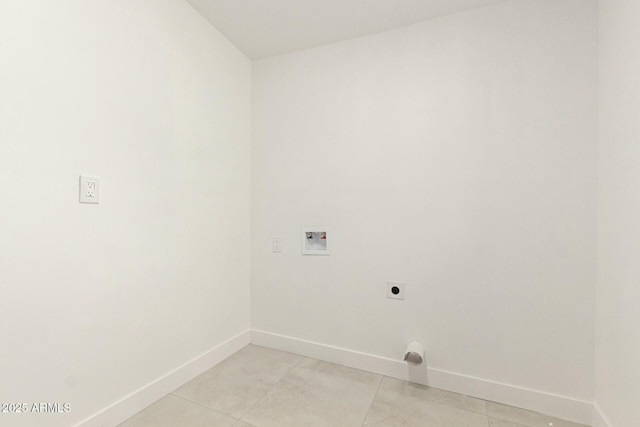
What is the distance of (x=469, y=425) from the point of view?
134cm

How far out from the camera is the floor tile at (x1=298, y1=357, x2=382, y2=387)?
1737 millimetres

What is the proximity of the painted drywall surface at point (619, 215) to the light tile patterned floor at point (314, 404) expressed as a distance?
1.32 feet

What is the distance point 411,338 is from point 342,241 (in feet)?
2.47

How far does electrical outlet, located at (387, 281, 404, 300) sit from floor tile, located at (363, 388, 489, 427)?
1.81ft

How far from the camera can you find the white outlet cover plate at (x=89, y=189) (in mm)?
1182

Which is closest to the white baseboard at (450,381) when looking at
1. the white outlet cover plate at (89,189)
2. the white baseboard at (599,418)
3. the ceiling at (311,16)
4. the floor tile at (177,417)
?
the white baseboard at (599,418)

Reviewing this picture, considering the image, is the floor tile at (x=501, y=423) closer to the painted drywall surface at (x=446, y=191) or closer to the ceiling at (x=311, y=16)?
the painted drywall surface at (x=446, y=191)

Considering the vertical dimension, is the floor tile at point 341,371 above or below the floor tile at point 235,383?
below

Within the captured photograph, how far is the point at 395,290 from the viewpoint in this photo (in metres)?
1.80

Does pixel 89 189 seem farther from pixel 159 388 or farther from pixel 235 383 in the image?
pixel 235 383

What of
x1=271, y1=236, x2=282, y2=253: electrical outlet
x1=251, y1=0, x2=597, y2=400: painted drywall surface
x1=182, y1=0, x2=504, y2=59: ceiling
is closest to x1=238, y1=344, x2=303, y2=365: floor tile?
x1=251, y1=0, x2=597, y2=400: painted drywall surface

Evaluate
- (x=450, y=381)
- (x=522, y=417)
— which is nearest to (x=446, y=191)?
(x=450, y=381)

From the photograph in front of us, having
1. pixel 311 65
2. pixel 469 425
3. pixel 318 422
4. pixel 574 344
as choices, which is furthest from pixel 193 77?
pixel 574 344

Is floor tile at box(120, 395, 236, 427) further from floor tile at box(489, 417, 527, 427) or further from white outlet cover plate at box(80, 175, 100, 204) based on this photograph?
floor tile at box(489, 417, 527, 427)
